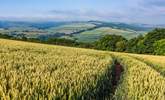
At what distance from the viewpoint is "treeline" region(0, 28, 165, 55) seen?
355ft

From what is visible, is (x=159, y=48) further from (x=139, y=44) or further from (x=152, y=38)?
(x=152, y=38)

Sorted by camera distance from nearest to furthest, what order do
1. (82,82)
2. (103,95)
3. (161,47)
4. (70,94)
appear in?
(70,94), (82,82), (103,95), (161,47)

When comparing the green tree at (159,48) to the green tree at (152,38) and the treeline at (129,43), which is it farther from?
the green tree at (152,38)

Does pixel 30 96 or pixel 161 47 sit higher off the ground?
pixel 30 96

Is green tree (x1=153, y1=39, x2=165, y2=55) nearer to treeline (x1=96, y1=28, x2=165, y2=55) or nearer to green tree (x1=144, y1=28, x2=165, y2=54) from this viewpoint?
treeline (x1=96, y1=28, x2=165, y2=55)

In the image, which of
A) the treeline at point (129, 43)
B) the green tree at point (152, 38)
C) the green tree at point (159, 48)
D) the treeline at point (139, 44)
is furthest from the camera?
the green tree at point (152, 38)

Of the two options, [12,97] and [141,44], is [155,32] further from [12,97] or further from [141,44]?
[12,97]

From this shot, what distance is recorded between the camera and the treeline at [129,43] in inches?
4264

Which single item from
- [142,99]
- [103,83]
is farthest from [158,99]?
[103,83]

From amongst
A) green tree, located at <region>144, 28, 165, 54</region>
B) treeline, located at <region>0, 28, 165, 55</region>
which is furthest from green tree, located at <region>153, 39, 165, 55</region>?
green tree, located at <region>144, 28, 165, 54</region>

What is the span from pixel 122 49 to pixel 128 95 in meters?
101

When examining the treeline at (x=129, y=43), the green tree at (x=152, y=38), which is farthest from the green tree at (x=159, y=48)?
the green tree at (x=152, y=38)

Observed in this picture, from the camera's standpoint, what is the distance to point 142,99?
1156cm

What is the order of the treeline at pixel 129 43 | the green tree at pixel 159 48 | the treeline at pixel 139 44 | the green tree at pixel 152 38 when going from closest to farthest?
the treeline at pixel 129 43
the green tree at pixel 159 48
the treeline at pixel 139 44
the green tree at pixel 152 38
